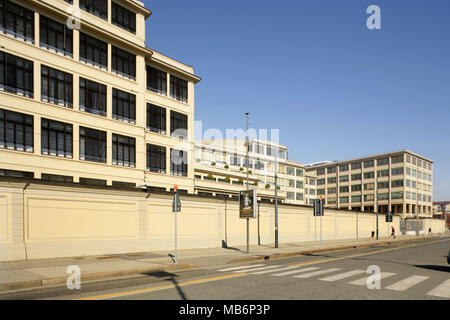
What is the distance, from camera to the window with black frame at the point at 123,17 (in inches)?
1272

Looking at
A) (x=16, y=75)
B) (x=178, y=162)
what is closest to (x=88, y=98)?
(x=16, y=75)

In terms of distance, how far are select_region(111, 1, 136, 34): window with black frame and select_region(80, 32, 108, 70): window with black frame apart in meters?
2.98

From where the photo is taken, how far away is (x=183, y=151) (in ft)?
126

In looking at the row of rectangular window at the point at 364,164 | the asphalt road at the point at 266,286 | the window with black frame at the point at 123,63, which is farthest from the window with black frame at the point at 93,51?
the row of rectangular window at the point at 364,164

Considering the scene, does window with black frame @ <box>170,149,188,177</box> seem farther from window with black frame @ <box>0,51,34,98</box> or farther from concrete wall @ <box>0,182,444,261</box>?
window with black frame @ <box>0,51,34,98</box>

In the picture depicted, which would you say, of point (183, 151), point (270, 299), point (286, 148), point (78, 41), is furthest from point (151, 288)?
point (286, 148)

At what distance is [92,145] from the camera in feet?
96.2

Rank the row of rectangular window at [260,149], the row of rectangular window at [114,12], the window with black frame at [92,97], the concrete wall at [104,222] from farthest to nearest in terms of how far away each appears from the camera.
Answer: the row of rectangular window at [260,149], the row of rectangular window at [114,12], the window with black frame at [92,97], the concrete wall at [104,222]

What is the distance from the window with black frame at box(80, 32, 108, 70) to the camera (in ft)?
95.7

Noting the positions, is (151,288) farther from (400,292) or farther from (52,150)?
(52,150)

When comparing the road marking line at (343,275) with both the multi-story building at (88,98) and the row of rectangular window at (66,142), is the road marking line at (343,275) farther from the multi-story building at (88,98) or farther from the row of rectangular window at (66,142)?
the row of rectangular window at (66,142)

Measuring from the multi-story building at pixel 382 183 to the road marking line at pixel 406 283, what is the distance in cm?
9990
